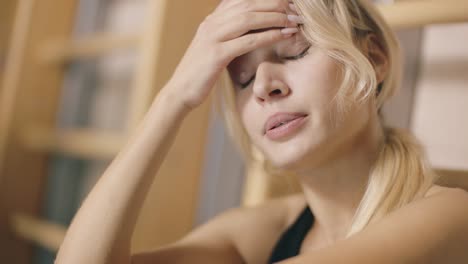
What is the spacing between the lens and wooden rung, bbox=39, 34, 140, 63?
1418mm

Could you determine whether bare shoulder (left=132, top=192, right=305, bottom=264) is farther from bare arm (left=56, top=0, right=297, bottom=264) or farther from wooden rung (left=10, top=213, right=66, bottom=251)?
wooden rung (left=10, top=213, right=66, bottom=251)

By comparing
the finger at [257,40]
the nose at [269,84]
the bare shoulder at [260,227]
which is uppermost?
the finger at [257,40]

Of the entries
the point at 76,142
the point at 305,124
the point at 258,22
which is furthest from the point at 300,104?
the point at 76,142

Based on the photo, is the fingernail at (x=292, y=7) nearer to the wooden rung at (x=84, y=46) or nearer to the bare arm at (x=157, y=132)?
the bare arm at (x=157, y=132)

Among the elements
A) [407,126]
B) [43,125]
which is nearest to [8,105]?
[43,125]

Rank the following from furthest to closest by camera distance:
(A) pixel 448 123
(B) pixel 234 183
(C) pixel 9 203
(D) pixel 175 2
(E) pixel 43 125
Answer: (E) pixel 43 125, (C) pixel 9 203, (B) pixel 234 183, (D) pixel 175 2, (A) pixel 448 123

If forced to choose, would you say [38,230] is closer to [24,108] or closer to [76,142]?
[76,142]

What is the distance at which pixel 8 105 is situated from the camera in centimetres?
169

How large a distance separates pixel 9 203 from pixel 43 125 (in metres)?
0.31

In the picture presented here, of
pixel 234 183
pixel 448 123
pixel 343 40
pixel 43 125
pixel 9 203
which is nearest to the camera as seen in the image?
pixel 343 40

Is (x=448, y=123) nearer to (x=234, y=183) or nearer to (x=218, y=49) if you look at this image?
(x=218, y=49)

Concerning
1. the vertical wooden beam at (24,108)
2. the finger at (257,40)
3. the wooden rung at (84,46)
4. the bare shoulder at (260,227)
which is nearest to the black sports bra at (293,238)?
the bare shoulder at (260,227)

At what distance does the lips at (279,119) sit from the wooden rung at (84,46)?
0.73 m

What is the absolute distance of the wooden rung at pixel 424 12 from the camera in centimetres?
79
